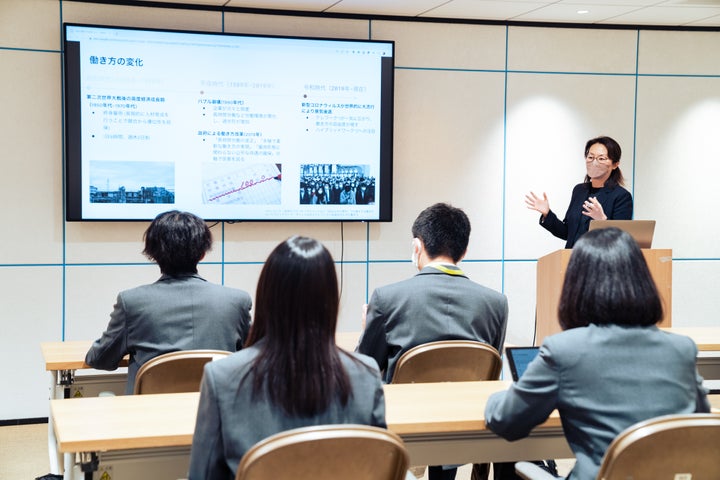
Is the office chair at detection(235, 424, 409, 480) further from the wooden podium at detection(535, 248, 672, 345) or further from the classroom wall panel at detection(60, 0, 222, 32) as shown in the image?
the classroom wall panel at detection(60, 0, 222, 32)

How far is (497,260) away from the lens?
19.6ft

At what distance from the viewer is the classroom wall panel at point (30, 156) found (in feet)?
16.4

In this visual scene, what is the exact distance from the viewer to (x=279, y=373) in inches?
69.2

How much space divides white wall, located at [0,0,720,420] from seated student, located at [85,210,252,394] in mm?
2179

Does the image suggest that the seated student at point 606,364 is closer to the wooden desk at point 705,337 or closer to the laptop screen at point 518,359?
the laptop screen at point 518,359

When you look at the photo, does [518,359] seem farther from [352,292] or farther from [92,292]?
[92,292]

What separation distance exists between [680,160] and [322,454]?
5.22 meters

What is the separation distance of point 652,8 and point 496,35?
107 centimetres

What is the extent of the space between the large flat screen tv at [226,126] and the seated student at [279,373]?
3590 millimetres

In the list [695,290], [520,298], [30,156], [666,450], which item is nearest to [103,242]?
[30,156]

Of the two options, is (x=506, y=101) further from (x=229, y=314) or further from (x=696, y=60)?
(x=229, y=314)

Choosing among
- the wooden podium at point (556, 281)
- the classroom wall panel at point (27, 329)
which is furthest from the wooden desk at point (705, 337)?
the classroom wall panel at point (27, 329)

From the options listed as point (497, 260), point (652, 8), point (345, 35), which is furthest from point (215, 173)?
point (652, 8)

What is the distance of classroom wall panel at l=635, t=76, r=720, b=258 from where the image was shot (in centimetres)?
611
